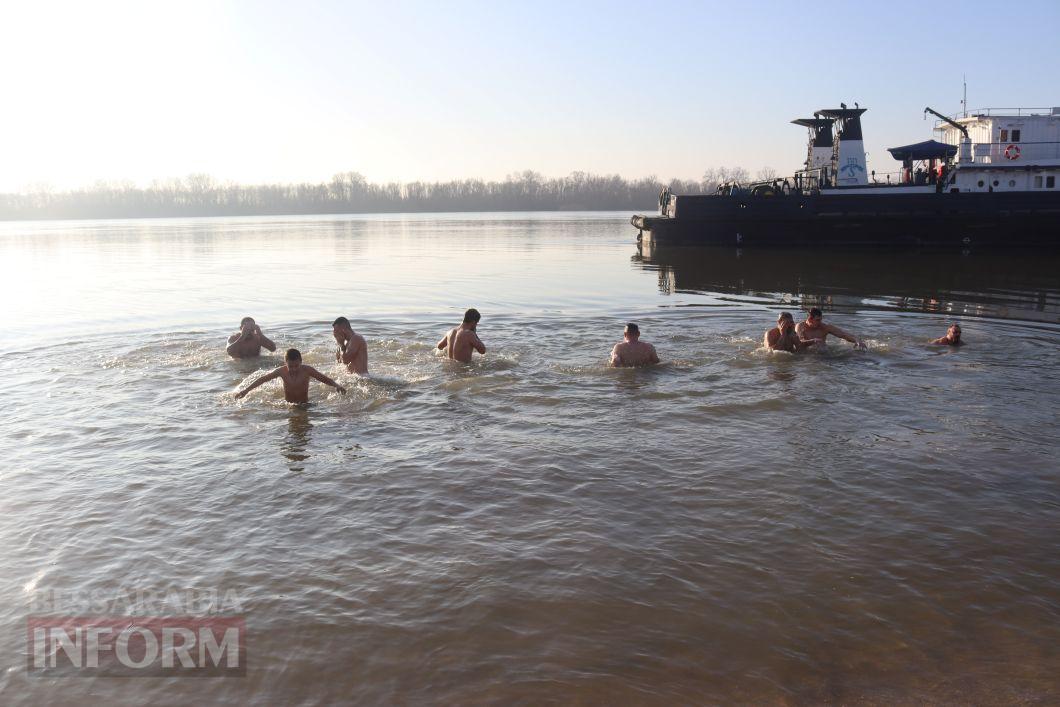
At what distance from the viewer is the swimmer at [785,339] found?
13.1m

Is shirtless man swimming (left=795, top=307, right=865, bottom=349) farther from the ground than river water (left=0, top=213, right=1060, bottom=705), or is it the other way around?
shirtless man swimming (left=795, top=307, right=865, bottom=349)

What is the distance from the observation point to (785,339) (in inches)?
521

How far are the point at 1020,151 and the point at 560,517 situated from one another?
35.1 m

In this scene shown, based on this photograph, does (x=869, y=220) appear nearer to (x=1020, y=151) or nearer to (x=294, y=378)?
(x=1020, y=151)

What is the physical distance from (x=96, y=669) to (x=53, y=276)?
100ft

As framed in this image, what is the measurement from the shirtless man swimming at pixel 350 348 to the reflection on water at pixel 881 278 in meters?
13.9

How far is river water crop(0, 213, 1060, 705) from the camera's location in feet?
15.1

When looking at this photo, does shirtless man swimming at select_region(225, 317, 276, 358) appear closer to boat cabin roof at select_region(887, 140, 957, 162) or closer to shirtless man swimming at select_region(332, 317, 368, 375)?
shirtless man swimming at select_region(332, 317, 368, 375)

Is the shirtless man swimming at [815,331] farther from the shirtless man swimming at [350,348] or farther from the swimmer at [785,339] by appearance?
the shirtless man swimming at [350,348]

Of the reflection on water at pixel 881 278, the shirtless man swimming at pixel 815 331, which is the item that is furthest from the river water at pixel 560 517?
the reflection on water at pixel 881 278

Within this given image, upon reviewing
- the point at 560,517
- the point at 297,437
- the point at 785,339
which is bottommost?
the point at 560,517

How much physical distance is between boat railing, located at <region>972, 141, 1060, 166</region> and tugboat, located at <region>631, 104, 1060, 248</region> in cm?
4

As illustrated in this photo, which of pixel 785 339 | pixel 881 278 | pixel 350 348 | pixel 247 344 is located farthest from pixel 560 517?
pixel 881 278

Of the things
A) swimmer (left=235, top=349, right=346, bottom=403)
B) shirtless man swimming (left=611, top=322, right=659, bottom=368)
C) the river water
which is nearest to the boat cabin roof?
the river water
